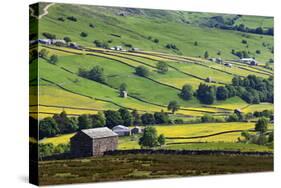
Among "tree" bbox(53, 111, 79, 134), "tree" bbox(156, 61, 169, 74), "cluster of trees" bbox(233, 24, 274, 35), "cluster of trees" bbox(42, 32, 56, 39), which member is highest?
"cluster of trees" bbox(233, 24, 274, 35)

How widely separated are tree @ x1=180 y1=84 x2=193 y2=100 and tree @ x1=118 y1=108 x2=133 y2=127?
126cm

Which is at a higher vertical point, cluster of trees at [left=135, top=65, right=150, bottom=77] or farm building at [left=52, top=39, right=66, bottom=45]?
farm building at [left=52, top=39, right=66, bottom=45]

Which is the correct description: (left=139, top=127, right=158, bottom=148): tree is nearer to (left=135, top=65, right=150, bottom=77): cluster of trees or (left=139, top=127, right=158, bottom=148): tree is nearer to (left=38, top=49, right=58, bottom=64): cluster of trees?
(left=135, top=65, right=150, bottom=77): cluster of trees

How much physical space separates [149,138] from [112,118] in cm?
90

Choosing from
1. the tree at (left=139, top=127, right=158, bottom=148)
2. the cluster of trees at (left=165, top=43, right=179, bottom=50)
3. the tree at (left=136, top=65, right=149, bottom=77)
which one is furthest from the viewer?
the cluster of trees at (left=165, top=43, right=179, bottom=50)

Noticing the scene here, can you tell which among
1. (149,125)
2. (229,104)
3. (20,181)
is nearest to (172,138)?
(149,125)

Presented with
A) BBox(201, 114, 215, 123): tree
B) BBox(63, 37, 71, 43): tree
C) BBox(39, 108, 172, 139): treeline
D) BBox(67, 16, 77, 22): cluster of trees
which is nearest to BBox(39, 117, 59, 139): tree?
BBox(39, 108, 172, 139): treeline

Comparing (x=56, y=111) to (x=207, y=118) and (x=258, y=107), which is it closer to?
(x=207, y=118)

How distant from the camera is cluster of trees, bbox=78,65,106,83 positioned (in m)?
13.7

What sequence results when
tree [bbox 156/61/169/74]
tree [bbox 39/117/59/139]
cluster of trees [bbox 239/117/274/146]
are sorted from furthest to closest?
cluster of trees [bbox 239/117/274/146] → tree [bbox 156/61/169/74] → tree [bbox 39/117/59/139]

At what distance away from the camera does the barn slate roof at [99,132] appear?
1361 centimetres

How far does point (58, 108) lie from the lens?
43.8 feet

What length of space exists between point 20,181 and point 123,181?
1891 millimetres

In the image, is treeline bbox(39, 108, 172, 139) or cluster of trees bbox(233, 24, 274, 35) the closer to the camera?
treeline bbox(39, 108, 172, 139)
